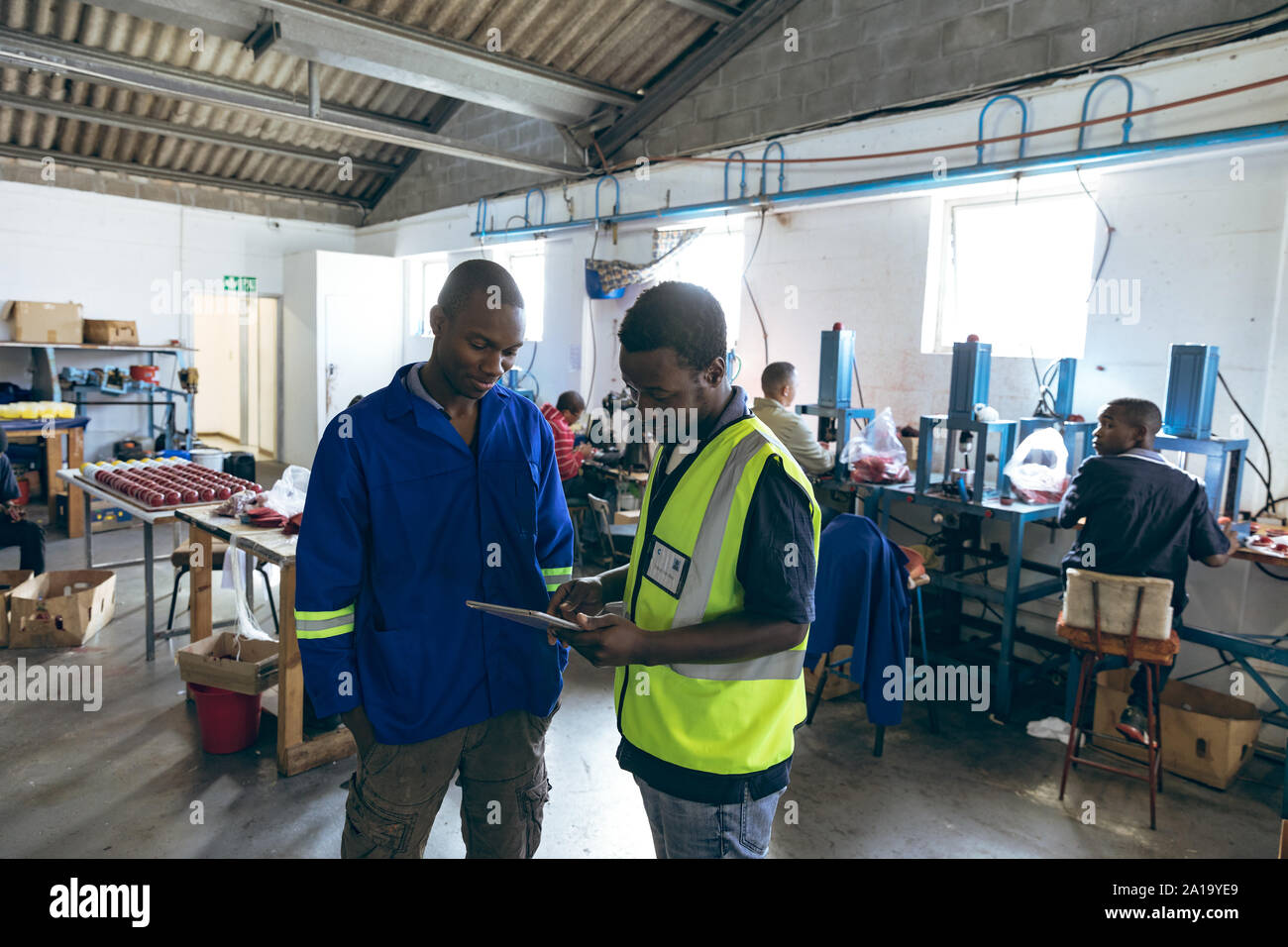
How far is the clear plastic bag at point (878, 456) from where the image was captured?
4.62m

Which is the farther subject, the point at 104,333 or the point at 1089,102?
the point at 104,333

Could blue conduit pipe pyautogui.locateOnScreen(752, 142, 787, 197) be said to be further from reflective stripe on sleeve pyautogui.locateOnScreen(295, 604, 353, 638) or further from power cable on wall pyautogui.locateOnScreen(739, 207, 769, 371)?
reflective stripe on sleeve pyautogui.locateOnScreen(295, 604, 353, 638)

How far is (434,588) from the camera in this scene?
65.4 inches

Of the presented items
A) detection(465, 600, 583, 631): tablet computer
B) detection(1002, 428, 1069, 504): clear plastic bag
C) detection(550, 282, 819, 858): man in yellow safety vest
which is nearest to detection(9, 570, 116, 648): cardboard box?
detection(465, 600, 583, 631): tablet computer

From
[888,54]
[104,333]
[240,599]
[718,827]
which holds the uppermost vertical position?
[888,54]

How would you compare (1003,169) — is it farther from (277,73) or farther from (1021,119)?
(277,73)

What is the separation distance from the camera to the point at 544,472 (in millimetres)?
1857


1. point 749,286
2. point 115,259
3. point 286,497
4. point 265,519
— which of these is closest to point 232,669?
point 265,519

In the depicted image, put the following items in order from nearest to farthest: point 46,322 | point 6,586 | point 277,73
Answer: point 6,586
point 277,73
point 46,322

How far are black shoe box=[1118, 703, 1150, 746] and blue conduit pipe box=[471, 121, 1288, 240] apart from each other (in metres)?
2.57

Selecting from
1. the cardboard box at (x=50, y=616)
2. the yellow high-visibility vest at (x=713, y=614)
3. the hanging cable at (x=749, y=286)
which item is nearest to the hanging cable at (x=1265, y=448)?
the hanging cable at (x=749, y=286)

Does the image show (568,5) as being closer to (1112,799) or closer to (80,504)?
(80,504)

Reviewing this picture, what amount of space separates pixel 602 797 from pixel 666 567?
6.43ft

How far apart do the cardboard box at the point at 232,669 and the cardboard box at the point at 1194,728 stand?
132 inches
